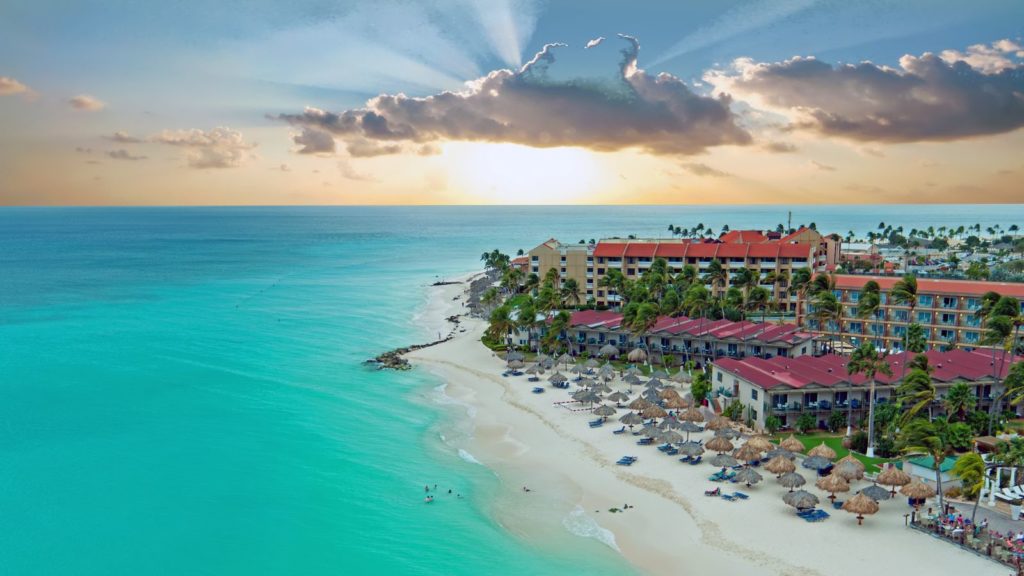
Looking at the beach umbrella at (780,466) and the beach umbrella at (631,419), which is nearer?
the beach umbrella at (780,466)

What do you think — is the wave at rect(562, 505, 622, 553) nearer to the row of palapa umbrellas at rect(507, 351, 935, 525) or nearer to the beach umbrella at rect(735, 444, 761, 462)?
the row of palapa umbrellas at rect(507, 351, 935, 525)

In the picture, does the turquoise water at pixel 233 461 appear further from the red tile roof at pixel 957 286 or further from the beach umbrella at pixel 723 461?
the red tile roof at pixel 957 286

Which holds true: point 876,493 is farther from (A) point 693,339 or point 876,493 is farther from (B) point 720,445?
(A) point 693,339

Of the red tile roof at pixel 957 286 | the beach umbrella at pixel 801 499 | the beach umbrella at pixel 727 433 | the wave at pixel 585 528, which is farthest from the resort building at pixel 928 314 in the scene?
the wave at pixel 585 528

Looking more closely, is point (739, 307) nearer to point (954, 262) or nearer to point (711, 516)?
point (711, 516)

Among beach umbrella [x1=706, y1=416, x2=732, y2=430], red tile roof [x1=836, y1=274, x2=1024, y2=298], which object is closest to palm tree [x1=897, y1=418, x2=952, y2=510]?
beach umbrella [x1=706, y1=416, x2=732, y2=430]
